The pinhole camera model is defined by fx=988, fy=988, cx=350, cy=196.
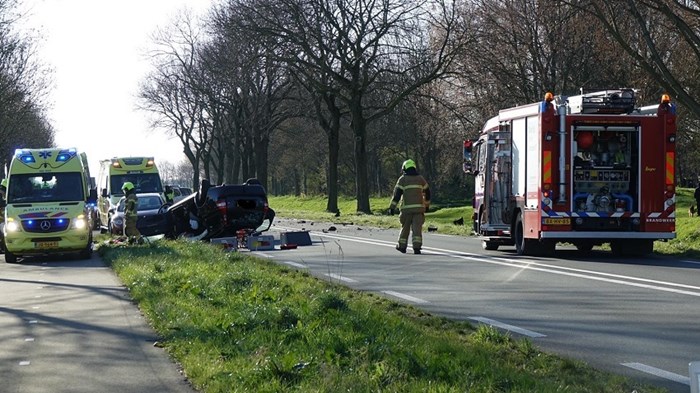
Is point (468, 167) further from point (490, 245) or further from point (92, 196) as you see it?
point (92, 196)

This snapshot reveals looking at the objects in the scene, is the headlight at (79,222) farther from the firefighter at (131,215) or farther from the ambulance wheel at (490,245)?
the ambulance wheel at (490,245)

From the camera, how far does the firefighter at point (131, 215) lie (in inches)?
992

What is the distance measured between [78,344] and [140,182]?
3001cm

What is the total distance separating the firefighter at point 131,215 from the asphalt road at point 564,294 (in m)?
5.15

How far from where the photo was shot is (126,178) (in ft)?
129

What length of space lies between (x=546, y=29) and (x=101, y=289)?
28.0 m

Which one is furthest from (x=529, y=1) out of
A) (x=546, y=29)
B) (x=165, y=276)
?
(x=165, y=276)

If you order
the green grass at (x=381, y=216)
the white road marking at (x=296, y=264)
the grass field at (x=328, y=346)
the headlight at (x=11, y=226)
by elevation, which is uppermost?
the headlight at (x=11, y=226)

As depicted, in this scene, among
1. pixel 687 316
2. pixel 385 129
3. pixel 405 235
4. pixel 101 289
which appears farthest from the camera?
pixel 385 129

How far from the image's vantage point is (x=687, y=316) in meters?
10.4

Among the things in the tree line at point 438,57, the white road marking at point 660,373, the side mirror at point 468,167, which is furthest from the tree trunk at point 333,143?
the white road marking at point 660,373

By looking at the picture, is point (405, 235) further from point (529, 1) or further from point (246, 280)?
point (529, 1)

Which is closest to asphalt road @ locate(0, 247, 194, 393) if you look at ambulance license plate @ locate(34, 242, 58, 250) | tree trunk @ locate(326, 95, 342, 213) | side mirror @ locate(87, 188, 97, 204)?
ambulance license plate @ locate(34, 242, 58, 250)

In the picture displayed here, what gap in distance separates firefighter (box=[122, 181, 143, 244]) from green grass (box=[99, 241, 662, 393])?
40.4ft
